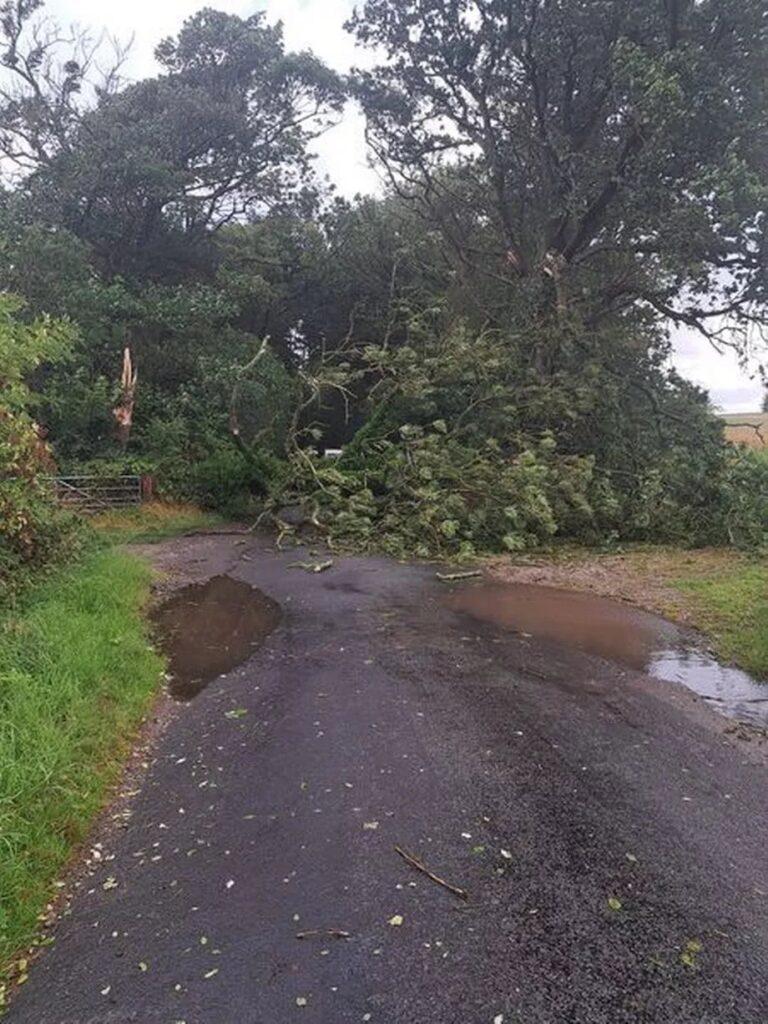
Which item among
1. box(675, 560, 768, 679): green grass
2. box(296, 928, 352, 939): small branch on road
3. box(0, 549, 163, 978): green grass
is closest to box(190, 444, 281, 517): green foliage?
box(0, 549, 163, 978): green grass

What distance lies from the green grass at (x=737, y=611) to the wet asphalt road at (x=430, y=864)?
52.5 inches

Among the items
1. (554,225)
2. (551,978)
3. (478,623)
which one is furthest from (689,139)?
(551,978)

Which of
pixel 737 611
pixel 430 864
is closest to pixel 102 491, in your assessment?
pixel 737 611

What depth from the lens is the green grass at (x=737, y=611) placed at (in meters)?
6.68

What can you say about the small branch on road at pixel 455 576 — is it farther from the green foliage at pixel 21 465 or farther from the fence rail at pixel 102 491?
the fence rail at pixel 102 491

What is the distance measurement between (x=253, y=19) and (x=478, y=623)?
2126 centimetres

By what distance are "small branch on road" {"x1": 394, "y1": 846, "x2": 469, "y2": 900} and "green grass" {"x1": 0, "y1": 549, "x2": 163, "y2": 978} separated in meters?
1.62

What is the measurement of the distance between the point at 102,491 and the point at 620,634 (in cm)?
1092

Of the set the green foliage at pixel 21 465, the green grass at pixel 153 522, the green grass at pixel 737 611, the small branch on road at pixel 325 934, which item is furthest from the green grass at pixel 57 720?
the green grass at pixel 153 522

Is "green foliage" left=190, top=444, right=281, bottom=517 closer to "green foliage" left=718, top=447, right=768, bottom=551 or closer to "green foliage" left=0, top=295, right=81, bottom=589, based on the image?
"green foliage" left=0, top=295, right=81, bottom=589

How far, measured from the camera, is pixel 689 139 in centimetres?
1246

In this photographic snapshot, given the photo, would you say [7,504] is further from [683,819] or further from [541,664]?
[683,819]

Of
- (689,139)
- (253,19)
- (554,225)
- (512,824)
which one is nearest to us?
(512,824)

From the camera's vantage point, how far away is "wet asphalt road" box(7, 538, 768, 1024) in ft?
8.79
